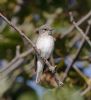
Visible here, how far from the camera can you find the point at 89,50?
11.9 ft

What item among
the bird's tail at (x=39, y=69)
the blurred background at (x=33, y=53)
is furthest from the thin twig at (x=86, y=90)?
the bird's tail at (x=39, y=69)

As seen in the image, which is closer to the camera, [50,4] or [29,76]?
[29,76]

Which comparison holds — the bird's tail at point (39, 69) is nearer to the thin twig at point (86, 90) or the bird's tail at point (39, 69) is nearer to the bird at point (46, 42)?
the bird at point (46, 42)

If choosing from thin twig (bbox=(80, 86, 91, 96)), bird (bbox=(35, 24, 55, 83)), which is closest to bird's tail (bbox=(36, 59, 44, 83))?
bird (bbox=(35, 24, 55, 83))

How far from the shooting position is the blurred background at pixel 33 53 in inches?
121

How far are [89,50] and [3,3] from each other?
63 centimetres

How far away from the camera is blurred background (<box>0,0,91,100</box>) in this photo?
3080 millimetres

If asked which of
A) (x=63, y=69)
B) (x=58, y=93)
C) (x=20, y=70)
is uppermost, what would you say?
(x=20, y=70)

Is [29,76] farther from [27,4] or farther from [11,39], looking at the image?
[27,4]

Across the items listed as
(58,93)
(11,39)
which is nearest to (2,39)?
(11,39)

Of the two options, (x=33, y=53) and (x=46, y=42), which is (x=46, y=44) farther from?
(x=33, y=53)

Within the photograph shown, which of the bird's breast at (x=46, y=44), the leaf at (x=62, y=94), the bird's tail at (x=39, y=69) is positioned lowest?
the leaf at (x=62, y=94)

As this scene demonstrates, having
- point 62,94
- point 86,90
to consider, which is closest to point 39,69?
point 62,94

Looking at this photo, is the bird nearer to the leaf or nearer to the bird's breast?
the bird's breast
